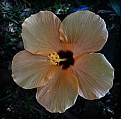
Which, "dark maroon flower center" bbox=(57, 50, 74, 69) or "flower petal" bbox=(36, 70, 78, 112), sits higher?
"dark maroon flower center" bbox=(57, 50, 74, 69)

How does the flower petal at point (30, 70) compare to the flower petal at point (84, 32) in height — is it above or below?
below

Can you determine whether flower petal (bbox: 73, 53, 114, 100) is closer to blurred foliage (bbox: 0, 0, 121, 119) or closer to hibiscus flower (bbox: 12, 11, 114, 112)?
hibiscus flower (bbox: 12, 11, 114, 112)

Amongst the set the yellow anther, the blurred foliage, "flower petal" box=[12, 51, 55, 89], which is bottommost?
the blurred foliage

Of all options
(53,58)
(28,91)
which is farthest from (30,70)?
(28,91)

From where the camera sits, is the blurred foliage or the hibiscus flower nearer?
the hibiscus flower

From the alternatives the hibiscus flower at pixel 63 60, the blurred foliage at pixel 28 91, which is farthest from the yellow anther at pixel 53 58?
the blurred foliage at pixel 28 91

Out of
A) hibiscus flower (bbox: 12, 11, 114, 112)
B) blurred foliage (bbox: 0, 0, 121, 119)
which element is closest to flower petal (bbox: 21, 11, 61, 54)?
hibiscus flower (bbox: 12, 11, 114, 112)

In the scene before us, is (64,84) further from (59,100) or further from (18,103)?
(18,103)

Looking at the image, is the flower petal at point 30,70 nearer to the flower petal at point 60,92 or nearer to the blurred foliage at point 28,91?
the flower petal at point 60,92
